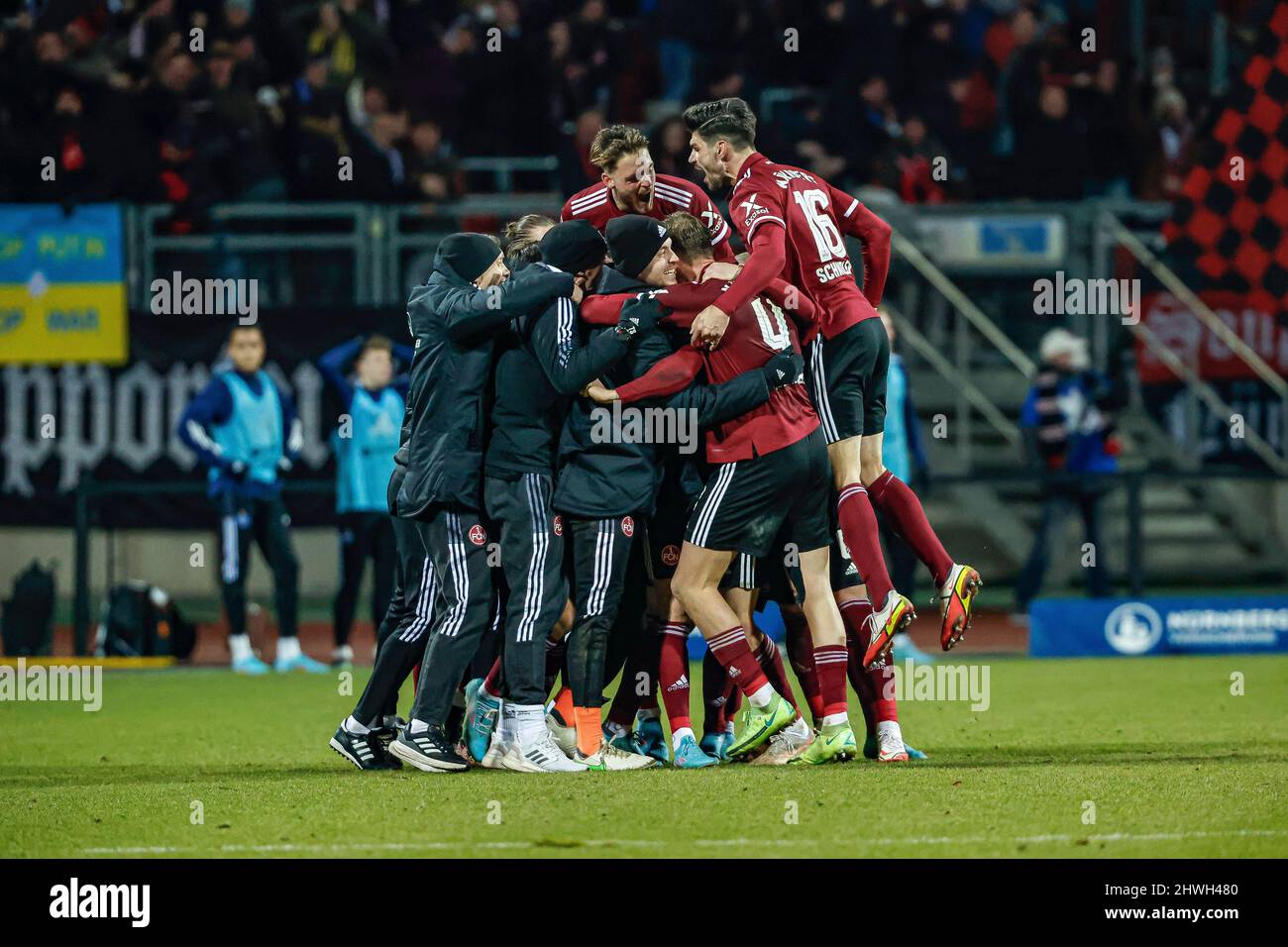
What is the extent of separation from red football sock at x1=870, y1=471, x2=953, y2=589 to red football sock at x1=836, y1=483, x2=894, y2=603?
0.18m

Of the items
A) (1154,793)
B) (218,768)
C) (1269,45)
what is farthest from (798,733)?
(1269,45)

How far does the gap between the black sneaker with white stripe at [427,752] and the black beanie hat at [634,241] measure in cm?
190

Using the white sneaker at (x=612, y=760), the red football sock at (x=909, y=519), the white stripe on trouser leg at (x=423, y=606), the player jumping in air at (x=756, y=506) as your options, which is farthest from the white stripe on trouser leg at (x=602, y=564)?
the red football sock at (x=909, y=519)

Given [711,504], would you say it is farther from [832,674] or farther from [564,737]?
[564,737]

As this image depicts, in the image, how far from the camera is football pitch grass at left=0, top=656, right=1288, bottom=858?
5.73 meters

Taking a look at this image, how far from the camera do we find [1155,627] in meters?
13.1

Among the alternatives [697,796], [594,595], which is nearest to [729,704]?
[594,595]

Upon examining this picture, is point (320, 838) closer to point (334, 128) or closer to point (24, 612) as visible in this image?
point (24, 612)

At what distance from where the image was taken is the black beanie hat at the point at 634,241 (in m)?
7.65

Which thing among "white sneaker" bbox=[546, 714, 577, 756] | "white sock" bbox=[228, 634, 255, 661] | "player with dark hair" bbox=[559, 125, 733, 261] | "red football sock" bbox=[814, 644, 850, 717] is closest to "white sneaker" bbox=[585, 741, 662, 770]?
"white sneaker" bbox=[546, 714, 577, 756]

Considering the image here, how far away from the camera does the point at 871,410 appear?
816cm

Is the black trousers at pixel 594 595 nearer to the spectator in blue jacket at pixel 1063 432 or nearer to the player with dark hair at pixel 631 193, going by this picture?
the player with dark hair at pixel 631 193

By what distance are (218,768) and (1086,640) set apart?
6.87 m

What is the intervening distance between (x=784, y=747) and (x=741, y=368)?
4.76 ft
